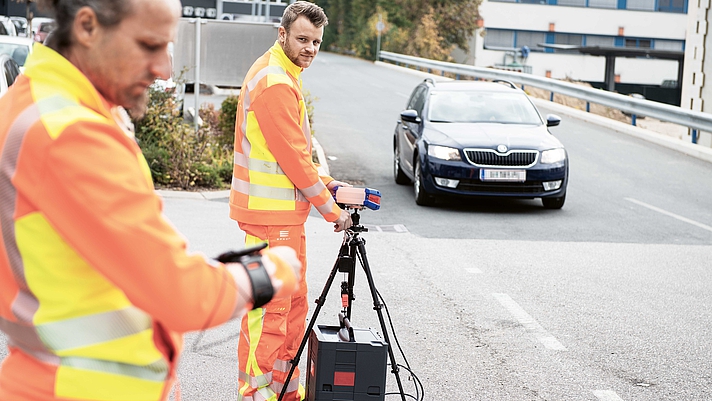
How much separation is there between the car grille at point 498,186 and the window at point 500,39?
53.8 metres

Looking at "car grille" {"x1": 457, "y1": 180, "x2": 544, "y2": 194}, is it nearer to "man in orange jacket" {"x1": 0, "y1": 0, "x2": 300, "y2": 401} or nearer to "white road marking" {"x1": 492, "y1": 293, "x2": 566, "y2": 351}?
"white road marking" {"x1": 492, "y1": 293, "x2": 566, "y2": 351}

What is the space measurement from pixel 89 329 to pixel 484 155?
1052cm

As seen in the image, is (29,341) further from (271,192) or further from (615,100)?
(615,100)

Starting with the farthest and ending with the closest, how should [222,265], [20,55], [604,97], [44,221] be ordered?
[604,97], [20,55], [222,265], [44,221]

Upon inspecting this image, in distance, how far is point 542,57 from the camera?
2421 inches

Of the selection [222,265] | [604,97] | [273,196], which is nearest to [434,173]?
[273,196]

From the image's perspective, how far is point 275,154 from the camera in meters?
4.48

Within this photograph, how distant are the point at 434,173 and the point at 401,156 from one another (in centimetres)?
181

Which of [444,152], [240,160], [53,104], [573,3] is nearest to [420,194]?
[444,152]

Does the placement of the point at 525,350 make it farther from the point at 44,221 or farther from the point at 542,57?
the point at 542,57

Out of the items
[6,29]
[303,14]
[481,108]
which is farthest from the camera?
[6,29]

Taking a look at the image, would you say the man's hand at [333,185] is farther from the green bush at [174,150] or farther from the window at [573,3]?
the window at [573,3]

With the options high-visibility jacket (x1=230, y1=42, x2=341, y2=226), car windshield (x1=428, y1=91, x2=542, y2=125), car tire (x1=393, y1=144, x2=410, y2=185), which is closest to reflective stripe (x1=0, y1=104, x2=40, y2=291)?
high-visibility jacket (x1=230, y1=42, x2=341, y2=226)

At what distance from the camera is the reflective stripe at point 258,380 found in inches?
183
